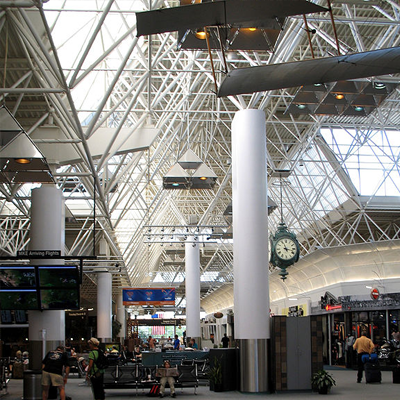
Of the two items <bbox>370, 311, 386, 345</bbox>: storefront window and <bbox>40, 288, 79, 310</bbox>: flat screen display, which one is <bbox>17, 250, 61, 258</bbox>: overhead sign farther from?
<bbox>370, 311, 386, 345</bbox>: storefront window

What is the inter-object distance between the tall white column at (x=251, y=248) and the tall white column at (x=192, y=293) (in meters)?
28.4

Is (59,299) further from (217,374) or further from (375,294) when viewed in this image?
(375,294)

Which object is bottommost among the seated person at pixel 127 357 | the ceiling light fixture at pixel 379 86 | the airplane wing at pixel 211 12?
the seated person at pixel 127 357

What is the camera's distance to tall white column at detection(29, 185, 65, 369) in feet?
65.2

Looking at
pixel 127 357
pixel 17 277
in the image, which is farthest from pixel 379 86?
pixel 127 357

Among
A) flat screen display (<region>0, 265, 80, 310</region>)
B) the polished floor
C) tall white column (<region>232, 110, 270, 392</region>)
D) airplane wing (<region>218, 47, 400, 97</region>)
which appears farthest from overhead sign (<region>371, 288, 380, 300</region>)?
airplane wing (<region>218, 47, 400, 97</region>)

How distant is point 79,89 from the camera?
28578 mm

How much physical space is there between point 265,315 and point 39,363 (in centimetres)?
679

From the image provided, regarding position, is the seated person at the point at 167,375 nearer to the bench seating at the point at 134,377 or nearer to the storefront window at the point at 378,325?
the bench seating at the point at 134,377

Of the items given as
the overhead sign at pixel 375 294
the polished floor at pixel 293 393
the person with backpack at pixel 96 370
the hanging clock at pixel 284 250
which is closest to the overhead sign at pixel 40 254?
the person with backpack at pixel 96 370

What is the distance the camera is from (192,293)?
1928 inches

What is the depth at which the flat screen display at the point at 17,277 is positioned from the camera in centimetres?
1905

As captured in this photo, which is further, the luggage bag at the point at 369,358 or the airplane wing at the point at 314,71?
the luggage bag at the point at 369,358

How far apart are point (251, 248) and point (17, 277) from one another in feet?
22.5
